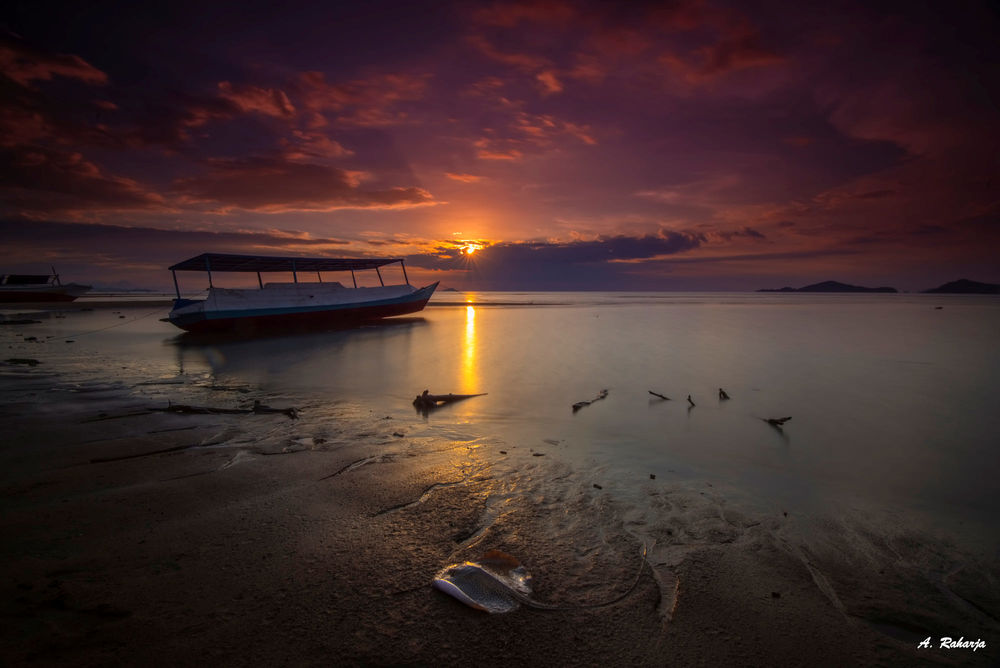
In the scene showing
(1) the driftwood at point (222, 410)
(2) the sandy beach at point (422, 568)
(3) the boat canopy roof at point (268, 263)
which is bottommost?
(1) the driftwood at point (222, 410)

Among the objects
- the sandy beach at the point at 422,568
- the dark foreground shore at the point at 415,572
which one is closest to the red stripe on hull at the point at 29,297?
the sandy beach at the point at 422,568

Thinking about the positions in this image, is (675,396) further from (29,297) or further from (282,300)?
(29,297)

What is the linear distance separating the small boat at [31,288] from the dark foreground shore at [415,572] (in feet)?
264

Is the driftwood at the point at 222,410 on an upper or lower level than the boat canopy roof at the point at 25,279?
lower

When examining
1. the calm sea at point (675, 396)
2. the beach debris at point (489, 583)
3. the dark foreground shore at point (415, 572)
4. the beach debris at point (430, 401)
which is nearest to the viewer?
the dark foreground shore at point (415, 572)

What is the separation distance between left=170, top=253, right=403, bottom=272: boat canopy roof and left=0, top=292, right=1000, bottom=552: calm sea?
6.00 metres

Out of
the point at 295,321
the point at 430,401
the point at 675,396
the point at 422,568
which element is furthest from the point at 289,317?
the point at 422,568

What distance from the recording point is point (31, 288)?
59.7 metres

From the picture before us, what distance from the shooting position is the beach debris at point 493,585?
3223mm

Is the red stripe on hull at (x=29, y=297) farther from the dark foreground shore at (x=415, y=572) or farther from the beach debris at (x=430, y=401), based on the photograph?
the dark foreground shore at (x=415, y=572)

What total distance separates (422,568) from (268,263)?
31.7 metres

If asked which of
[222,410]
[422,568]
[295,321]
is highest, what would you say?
[422,568]

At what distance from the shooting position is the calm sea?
6.65m

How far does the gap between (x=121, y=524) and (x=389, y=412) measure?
228 inches
